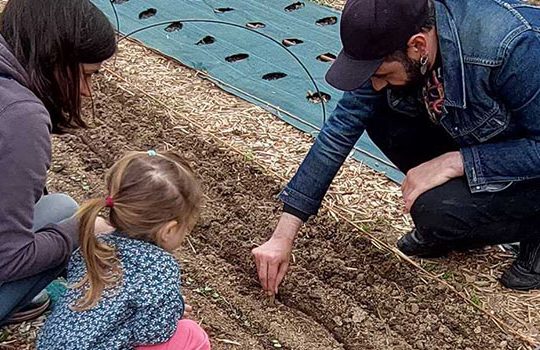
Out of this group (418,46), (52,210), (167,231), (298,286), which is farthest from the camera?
(298,286)

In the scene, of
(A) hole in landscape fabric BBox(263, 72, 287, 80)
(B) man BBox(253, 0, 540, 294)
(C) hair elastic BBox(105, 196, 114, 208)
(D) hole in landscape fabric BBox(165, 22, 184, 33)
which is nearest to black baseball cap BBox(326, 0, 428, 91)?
(B) man BBox(253, 0, 540, 294)

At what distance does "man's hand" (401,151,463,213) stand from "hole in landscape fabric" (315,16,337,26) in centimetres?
251

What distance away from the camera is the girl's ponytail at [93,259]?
6.77 feet

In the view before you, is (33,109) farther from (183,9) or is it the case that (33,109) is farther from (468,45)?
(183,9)

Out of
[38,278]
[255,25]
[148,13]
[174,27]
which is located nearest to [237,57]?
[255,25]

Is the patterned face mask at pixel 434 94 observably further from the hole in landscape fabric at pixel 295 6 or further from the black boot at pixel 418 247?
the hole in landscape fabric at pixel 295 6

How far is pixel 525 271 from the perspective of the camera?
302 centimetres

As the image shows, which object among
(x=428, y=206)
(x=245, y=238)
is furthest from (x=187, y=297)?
(x=428, y=206)

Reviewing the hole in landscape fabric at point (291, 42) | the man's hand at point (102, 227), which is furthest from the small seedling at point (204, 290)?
the hole in landscape fabric at point (291, 42)

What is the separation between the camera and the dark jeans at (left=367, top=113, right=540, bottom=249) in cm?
277

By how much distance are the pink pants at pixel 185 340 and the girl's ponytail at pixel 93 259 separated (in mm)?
238

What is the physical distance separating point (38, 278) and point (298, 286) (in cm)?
105

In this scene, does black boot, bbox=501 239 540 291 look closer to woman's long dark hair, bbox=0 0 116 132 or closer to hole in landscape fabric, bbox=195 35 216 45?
woman's long dark hair, bbox=0 0 116 132

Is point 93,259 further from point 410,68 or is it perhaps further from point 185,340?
point 410,68
